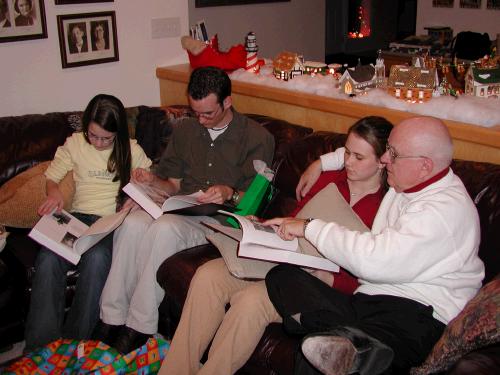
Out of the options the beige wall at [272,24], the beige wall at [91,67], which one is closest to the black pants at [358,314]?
the beige wall at [91,67]

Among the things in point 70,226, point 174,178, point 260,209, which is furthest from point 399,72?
point 70,226

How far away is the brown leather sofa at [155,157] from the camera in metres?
2.00

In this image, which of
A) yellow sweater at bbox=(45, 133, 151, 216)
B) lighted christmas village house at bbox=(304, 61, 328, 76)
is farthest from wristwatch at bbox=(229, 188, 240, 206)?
lighted christmas village house at bbox=(304, 61, 328, 76)

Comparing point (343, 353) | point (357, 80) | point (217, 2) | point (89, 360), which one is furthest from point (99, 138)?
point (217, 2)

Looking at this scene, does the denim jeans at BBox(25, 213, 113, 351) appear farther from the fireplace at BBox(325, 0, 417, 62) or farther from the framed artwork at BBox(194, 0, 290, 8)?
the fireplace at BBox(325, 0, 417, 62)

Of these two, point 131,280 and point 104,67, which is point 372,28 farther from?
point 131,280

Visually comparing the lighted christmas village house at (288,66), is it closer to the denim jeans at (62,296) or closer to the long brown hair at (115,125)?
the long brown hair at (115,125)

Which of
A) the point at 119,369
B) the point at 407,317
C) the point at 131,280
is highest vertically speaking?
the point at 407,317

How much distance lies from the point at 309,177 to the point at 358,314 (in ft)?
2.26

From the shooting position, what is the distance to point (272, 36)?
5.45 metres

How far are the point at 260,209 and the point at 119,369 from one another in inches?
35.4

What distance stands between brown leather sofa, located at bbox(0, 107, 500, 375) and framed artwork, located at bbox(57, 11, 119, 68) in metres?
0.40

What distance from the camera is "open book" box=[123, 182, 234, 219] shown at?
2.38m

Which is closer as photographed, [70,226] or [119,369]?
[119,369]
